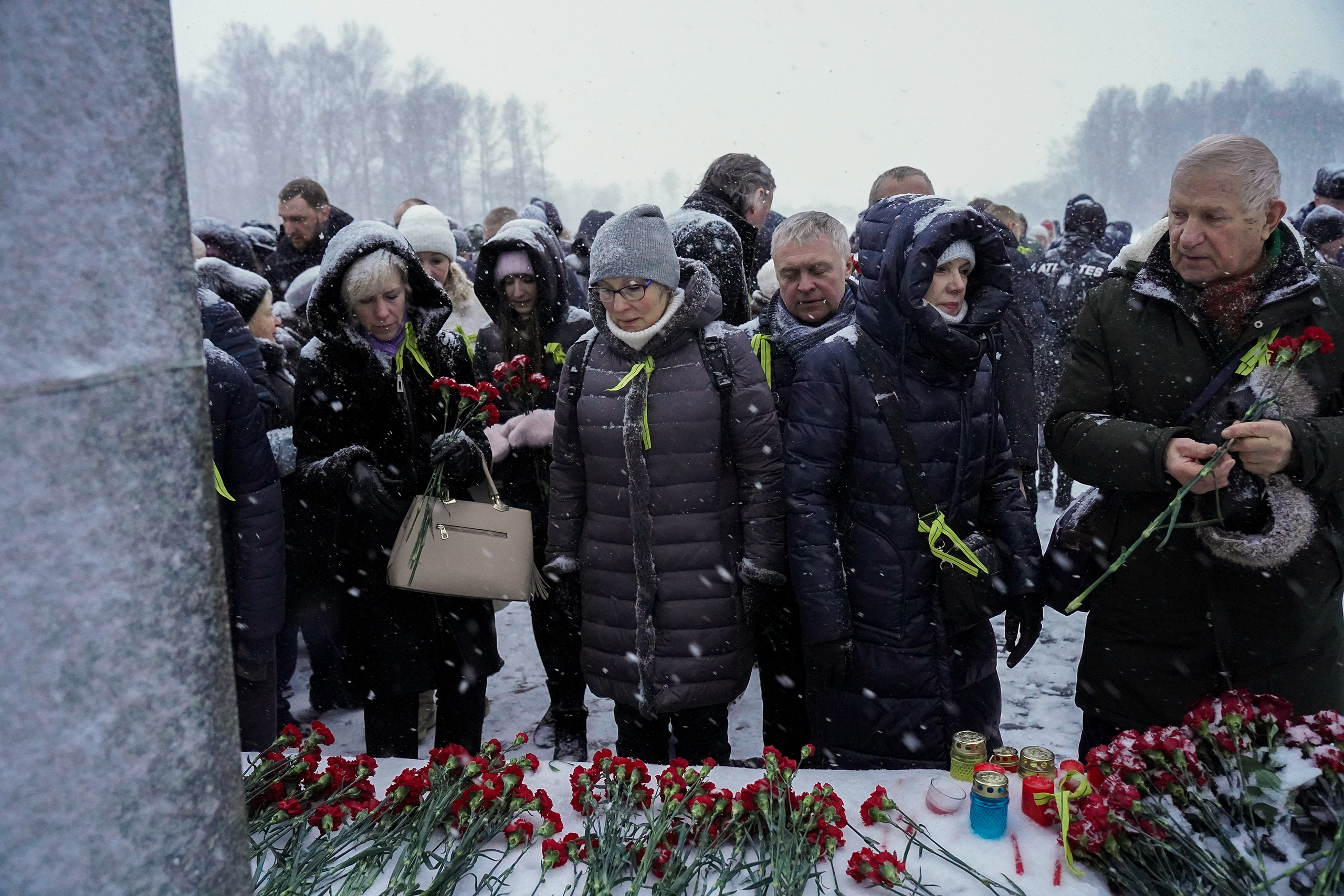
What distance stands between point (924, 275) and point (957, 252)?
168mm

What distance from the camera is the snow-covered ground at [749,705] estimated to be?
376 centimetres

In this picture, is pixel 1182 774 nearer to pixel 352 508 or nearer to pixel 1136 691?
pixel 1136 691

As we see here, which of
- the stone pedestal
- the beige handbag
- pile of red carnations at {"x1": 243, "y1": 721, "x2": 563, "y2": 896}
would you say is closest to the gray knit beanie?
the beige handbag

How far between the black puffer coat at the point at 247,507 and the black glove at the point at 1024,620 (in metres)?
2.17

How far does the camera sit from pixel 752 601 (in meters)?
2.75

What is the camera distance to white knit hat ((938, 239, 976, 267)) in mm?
2525

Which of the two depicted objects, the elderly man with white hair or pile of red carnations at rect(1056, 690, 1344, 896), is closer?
pile of red carnations at rect(1056, 690, 1344, 896)

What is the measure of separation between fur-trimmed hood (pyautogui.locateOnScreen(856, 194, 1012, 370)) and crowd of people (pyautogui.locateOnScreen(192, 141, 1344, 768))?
11 millimetres

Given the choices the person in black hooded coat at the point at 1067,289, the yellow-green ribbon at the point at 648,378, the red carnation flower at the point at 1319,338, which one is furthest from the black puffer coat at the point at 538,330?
the person in black hooded coat at the point at 1067,289

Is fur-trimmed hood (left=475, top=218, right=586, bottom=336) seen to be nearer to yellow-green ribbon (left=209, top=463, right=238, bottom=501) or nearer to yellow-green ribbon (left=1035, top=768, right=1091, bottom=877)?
yellow-green ribbon (left=209, top=463, right=238, bottom=501)

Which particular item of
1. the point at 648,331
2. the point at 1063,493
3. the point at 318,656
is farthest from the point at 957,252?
the point at 1063,493

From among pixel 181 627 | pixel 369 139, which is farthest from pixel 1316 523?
pixel 369 139

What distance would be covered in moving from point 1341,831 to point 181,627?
64.1 inches

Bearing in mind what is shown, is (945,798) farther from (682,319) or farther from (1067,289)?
(1067,289)
